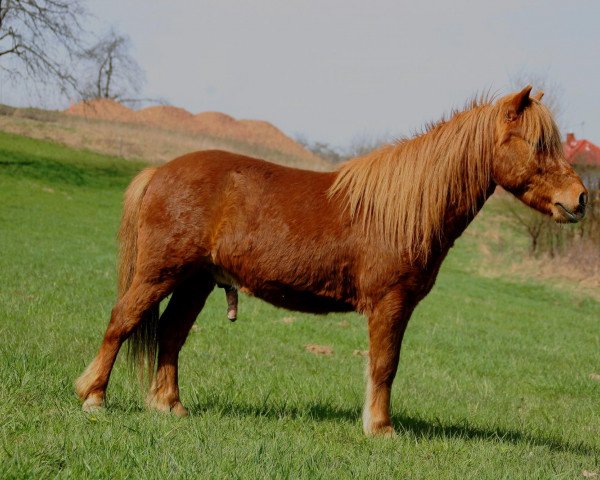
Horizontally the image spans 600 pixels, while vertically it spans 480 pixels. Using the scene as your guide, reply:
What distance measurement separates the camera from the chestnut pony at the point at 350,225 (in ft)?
16.0

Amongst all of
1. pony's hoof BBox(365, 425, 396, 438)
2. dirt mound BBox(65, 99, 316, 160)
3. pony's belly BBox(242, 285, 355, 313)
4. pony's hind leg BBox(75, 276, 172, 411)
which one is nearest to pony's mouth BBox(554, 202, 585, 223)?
pony's belly BBox(242, 285, 355, 313)

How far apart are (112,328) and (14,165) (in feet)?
104

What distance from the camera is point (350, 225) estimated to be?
504cm

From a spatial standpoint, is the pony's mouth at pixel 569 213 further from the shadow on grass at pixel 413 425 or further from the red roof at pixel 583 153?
the red roof at pixel 583 153

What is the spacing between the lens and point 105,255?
55.8 ft

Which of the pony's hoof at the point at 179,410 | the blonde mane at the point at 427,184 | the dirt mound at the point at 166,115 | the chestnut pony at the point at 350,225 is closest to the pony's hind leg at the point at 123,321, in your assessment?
the chestnut pony at the point at 350,225

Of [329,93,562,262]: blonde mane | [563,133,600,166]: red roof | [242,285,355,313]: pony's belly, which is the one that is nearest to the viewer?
[329,93,562,262]: blonde mane

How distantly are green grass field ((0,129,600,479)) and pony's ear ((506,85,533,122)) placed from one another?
96.2 inches

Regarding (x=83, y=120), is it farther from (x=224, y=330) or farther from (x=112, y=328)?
(x=112, y=328)

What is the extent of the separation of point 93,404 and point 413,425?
2.60 metres

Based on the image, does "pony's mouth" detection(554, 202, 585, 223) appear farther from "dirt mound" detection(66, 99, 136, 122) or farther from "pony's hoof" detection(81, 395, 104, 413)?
"dirt mound" detection(66, 99, 136, 122)

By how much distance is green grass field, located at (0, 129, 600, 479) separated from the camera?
379 cm

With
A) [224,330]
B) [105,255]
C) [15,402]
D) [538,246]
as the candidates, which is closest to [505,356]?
[224,330]

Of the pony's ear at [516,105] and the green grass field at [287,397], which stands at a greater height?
the pony's ear at [516,105]
